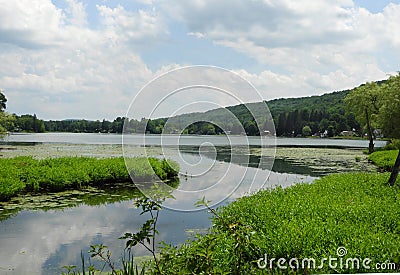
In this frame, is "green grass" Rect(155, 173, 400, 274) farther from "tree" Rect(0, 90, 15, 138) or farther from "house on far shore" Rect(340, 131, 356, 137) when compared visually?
"house on far shore" Rect(340, 131, 356, 137)

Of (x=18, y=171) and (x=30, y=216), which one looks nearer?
(x=30, y=216)

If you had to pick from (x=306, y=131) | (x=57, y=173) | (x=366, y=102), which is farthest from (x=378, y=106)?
(x=306, y=131)

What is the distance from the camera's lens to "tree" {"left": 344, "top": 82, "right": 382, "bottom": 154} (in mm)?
39906

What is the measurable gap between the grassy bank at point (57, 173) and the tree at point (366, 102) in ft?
91.4

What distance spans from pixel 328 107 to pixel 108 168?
75.6m

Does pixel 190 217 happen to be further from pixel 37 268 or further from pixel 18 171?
pixel 18 171

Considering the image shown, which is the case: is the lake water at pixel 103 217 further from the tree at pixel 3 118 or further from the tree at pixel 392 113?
the tree at pixel 3 118

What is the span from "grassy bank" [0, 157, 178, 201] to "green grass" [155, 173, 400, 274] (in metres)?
5.54

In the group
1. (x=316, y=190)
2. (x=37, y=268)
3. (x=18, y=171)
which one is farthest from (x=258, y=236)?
(x=18, y=171)

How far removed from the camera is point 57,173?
15.1 meters

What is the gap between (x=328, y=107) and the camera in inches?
3386

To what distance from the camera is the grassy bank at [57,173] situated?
1352 cm

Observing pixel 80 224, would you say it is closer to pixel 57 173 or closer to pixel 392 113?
pixel 57 173

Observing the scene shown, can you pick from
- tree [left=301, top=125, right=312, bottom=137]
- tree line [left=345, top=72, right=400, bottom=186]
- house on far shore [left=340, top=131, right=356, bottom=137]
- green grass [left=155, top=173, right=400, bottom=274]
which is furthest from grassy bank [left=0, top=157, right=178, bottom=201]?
house on far shore [left=340, top=131, right=356, bottom=137]
